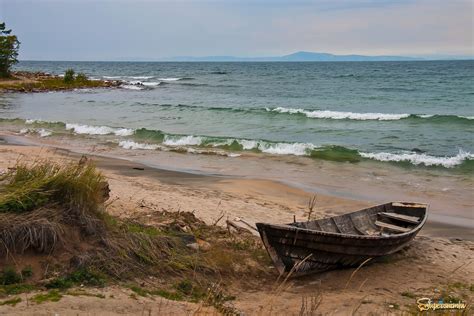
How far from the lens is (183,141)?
19.4 metres

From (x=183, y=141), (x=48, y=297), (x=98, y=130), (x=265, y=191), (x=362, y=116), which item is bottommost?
(x=265, y=191)

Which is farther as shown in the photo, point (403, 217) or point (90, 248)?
point (403, 217)

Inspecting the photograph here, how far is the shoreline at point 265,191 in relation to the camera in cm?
923

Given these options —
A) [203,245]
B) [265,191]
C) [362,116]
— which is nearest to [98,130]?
[265,191]

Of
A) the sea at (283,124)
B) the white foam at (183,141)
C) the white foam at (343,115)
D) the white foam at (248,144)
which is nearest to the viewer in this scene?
the sea at (283,124)

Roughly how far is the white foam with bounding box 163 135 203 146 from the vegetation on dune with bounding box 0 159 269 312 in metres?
12.1

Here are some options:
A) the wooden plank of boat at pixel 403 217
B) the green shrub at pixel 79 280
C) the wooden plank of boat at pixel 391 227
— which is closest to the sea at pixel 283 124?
the wooden plank of boat at pixel 403 217

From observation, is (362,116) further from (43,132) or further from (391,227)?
(391,227)

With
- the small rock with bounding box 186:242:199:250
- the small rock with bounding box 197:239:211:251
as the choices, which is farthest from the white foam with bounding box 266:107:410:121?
the small rock with bounding box 186:242:199:250

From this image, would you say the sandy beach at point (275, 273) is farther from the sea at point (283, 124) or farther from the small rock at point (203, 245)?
the sea at point (283, 124)

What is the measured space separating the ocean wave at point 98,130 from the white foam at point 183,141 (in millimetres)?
2627

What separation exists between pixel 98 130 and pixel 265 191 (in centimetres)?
1257

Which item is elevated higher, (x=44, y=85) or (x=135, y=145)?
(x=44, y=85)

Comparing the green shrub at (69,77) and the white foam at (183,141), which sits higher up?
the green shrub at (69,77)
